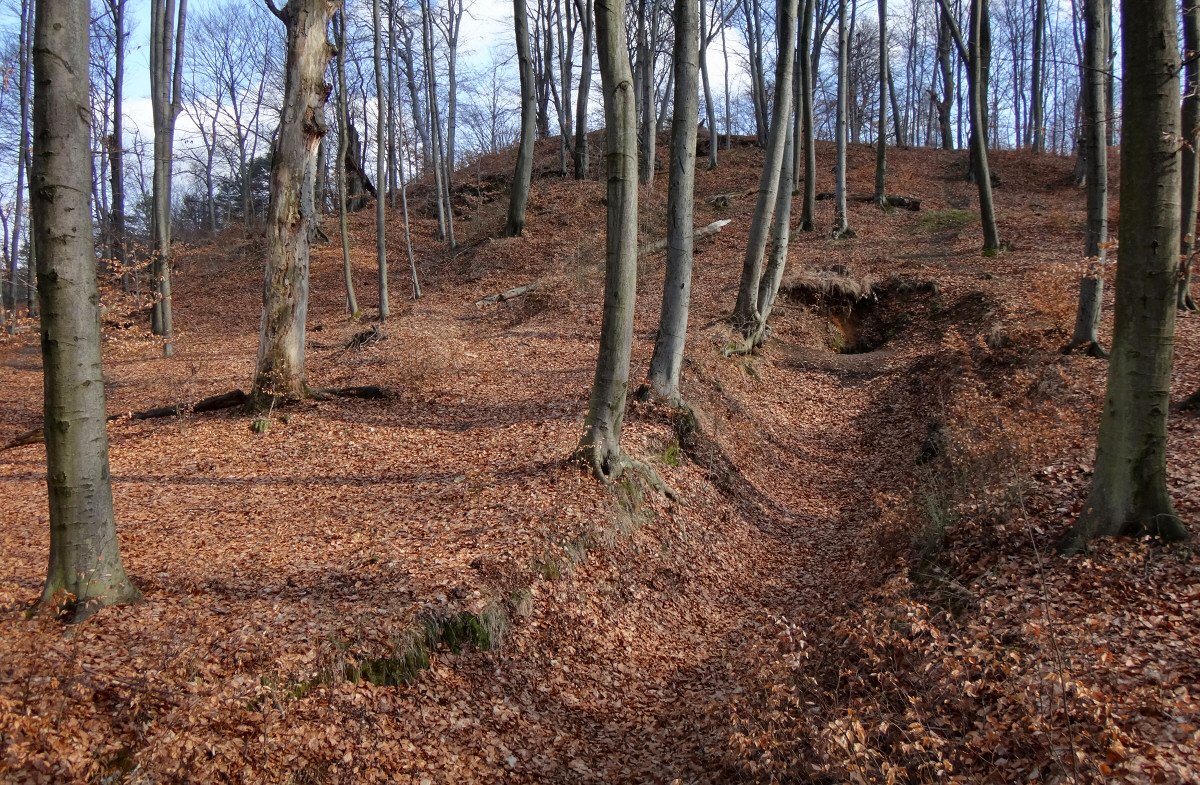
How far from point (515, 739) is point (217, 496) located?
5.04 meters

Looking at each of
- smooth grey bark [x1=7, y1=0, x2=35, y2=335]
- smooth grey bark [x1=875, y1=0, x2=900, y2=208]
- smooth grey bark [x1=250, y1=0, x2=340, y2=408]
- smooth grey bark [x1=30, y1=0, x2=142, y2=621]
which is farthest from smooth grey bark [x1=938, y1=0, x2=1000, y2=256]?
smooth grey bark [x1=7, y1=0, x2=35, y2=335]

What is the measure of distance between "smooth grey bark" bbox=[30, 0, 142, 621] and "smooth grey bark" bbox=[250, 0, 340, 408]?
578cm

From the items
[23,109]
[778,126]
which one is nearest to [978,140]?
[778,126]

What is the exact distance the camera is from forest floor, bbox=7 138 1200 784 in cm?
398

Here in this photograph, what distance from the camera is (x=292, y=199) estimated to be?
10000mm

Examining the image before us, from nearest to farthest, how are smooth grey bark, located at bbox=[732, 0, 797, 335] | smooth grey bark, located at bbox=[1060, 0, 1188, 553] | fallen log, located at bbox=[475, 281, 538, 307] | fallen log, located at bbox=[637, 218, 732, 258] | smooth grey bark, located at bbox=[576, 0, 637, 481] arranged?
smooth grey bark, located at bbox=[1060, 0, 1188, 553] < smooth grey bark, located at bbox=[576, 0, 637, 481] < smooth grey bark, located at bbox=[732, 0, 797, 335] < fallen log, located at bbox=[475, 281, 538, 307] < fallen log, located at bbox=[637, 218, 732, 258]

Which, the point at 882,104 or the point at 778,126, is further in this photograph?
the point at 882,104

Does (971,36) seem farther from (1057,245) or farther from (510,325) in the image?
(510,325)

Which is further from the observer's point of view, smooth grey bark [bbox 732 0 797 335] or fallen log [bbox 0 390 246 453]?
smooth grey bark [bbox 732 0 797 335]

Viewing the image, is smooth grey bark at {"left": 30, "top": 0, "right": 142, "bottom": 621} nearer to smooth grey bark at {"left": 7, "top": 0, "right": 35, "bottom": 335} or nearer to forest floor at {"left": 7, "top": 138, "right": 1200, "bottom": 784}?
forest floor at {"left": 7, "top": 138, "right": 1200, "bottom": 784}

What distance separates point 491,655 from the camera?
214 inches

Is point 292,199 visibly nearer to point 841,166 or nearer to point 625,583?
point 625,583

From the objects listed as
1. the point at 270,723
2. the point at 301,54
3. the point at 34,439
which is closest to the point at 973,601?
the point at 270,723

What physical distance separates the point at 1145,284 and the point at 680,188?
5.52m
